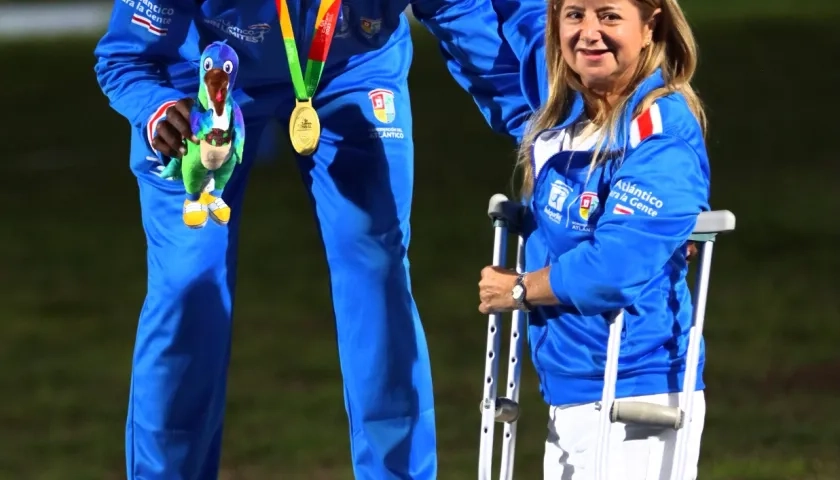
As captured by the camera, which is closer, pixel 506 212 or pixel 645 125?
pixel 645 125

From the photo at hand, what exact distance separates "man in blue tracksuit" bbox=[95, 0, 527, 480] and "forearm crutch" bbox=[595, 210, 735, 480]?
857 millimetres

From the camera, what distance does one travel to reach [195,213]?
11.1 ft

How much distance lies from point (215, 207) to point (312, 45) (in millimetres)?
508

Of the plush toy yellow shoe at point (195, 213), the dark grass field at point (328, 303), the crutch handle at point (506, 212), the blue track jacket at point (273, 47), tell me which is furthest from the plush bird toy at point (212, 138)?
the dark grass field at point (328, 303)

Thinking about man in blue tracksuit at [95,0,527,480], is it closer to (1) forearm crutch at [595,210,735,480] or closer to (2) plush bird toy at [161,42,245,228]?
(2) plush bird toy at [161,42,245,228]

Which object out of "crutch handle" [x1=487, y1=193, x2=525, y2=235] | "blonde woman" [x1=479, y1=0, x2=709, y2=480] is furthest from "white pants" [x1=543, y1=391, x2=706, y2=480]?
"crutch handle" [x1=487, y1=193, x2=525, y2=235]

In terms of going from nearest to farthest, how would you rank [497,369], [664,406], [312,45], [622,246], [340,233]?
[622,246] < [664,406] < [497,369] < [312,45] < [340,233]

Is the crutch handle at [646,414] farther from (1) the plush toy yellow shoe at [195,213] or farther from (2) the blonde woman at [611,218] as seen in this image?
(1) the plush toy yellow shoe at [195,213]

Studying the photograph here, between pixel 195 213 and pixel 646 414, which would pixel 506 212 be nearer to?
pixel 646 414

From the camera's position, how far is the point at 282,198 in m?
9.57

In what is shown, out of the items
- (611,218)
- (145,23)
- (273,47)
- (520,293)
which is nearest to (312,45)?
(273,47)

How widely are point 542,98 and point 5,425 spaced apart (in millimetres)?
2978

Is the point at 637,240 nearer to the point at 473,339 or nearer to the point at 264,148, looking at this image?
the point at 264,148

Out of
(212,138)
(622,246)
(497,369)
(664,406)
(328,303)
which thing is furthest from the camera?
(328,303)
